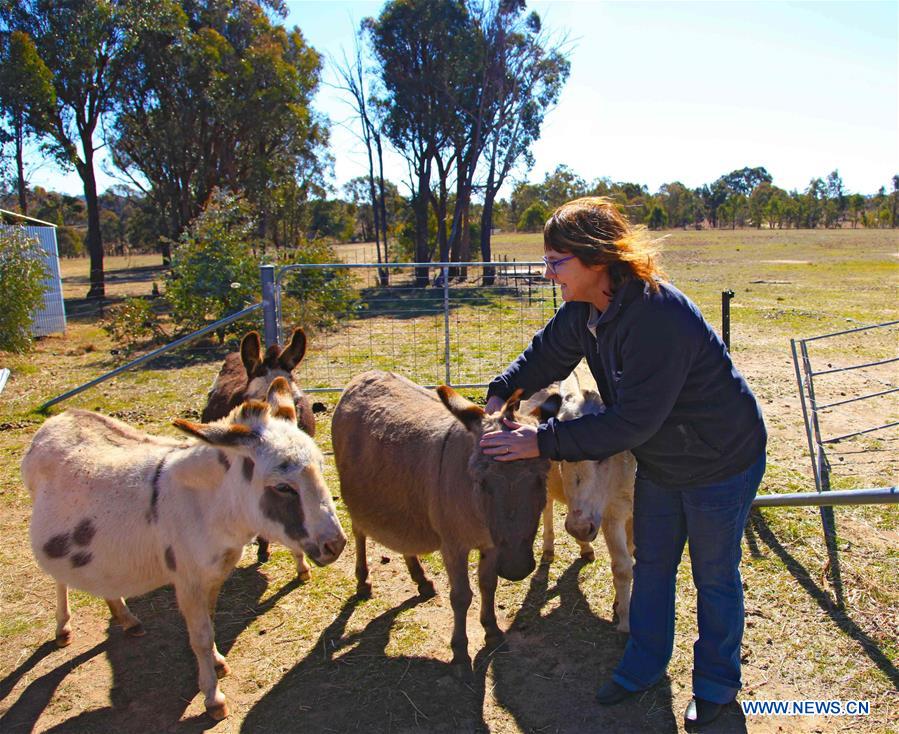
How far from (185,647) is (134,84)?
2873cm

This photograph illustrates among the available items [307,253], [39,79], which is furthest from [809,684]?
[39,79]

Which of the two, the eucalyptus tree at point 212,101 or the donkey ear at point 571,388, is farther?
the eucalyptus tree at point 212,101

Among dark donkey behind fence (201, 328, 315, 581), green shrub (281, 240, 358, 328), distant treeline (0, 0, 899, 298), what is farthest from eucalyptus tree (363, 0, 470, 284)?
dark donkey behind fence (201, 328, 315, 581)

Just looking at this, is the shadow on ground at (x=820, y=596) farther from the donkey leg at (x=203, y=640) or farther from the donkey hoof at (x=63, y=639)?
the donkey hoof at (x=63, y=639)

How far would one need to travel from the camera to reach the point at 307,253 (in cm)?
1652

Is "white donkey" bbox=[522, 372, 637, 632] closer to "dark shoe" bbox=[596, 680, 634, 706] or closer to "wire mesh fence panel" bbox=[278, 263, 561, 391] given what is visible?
"dark shoe" bbox=[596, 680, 634, 706]

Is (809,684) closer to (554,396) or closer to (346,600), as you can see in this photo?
(554,396)

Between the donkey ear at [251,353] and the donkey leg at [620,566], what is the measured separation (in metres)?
3.15

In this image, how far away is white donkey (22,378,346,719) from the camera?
3.34 m

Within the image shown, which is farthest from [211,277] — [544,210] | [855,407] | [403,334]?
[544,210]

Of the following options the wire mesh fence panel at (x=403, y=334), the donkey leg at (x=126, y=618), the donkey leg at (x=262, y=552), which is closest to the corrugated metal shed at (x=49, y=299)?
the wire mesh fence panel at (x=403, y=334)

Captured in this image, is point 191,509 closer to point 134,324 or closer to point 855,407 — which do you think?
point 855,407

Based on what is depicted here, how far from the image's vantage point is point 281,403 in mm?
3723

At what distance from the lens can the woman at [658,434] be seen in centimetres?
285
